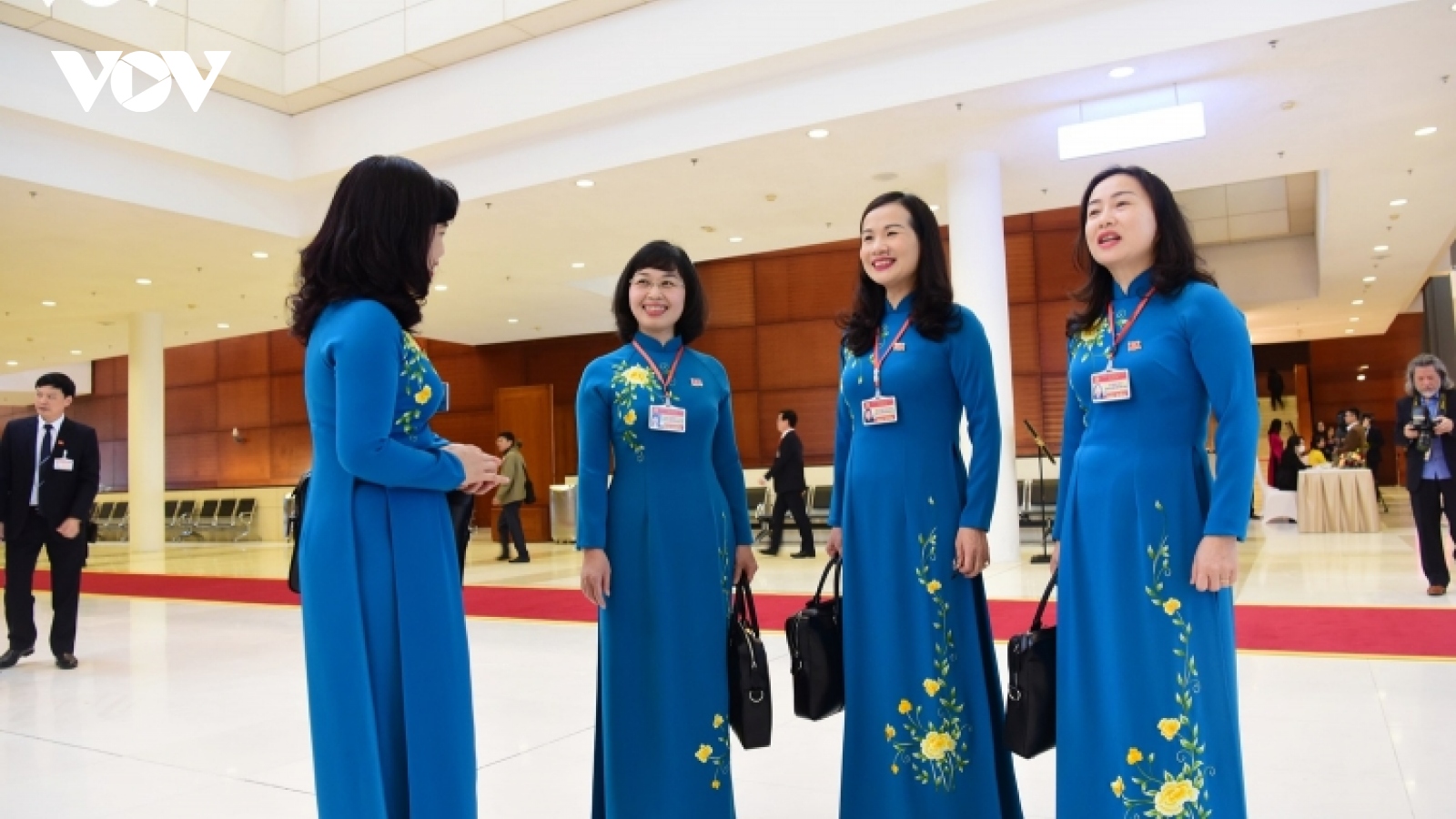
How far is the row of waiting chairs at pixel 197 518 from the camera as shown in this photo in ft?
60.1

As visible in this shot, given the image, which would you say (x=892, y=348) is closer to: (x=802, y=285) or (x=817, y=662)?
(x=817, y=662)

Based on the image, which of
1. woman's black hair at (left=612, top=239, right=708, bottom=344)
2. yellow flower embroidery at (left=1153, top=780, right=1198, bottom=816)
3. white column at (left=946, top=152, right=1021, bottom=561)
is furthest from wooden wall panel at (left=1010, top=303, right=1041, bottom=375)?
yellow flower embroidery at (left=1153, top=780, right=1198, bottom=816)

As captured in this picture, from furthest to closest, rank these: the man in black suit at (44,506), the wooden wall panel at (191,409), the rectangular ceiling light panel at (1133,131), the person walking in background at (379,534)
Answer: the wooden wall panel at (191,409)
the rectangular ceiling light panel at (1133,131)
the man in black suit at (44,506)
the person walking in background at (379,534)

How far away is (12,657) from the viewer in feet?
17.9

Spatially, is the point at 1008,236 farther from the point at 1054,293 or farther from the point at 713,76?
the point at 713,76

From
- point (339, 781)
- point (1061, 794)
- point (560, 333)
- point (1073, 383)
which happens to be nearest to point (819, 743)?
point (1061, 794)

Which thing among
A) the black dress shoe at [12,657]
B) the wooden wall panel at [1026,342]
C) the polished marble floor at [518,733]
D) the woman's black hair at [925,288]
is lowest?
the polished marble floor at [518,733]

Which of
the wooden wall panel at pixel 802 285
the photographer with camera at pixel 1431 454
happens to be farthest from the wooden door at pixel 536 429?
the photographer with camera at pixel 1431 454

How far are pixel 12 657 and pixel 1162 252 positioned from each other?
249 inches

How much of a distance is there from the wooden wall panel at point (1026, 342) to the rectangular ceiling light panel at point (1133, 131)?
601 cm

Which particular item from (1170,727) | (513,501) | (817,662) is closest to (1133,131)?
(817,662)

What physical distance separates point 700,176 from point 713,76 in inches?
53.3

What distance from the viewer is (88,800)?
3008 mm

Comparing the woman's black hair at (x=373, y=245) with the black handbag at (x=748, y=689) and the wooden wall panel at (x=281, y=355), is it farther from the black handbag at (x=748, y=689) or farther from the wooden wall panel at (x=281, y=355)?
the wooden wall panel at (x=281, y=355)
